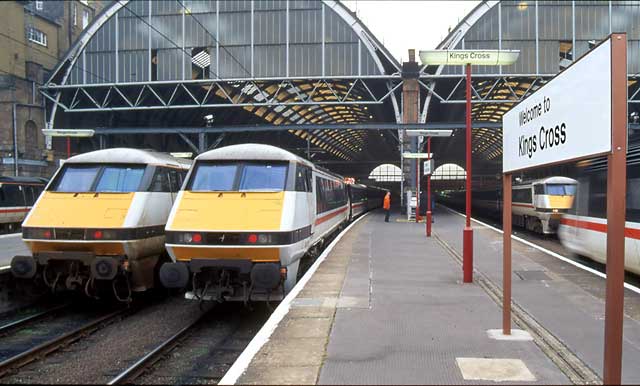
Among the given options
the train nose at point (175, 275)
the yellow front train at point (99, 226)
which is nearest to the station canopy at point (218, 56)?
the yellow front train at point (99, 226)

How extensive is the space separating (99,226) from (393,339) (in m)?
5.34

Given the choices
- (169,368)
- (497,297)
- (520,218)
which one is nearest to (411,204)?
(520,218)

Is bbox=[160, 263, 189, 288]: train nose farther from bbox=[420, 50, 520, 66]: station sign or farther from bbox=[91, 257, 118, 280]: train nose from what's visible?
bbox=[420, 50, 520, 66]: station sign

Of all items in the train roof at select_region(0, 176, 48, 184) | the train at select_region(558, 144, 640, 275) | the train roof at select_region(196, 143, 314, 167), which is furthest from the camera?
the train roof at select_region(0, 176, 48, 184)

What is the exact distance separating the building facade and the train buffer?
2620cm

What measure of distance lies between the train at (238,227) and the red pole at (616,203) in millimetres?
5044

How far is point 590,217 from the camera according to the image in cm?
1188

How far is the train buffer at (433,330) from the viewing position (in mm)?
5035

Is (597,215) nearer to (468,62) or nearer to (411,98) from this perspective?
(468,62)

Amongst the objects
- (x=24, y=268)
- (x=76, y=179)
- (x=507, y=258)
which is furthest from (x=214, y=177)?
(x=507, y=258)

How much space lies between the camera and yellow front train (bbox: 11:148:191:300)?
8891 mm

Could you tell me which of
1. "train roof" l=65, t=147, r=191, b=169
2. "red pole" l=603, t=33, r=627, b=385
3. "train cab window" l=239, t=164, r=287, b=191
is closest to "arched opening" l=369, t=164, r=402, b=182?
"train roof" l=65, t=147, r=191, b=169

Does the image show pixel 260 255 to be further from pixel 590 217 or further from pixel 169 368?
pixel 590 217

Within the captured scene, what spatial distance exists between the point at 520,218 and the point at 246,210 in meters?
22.0
